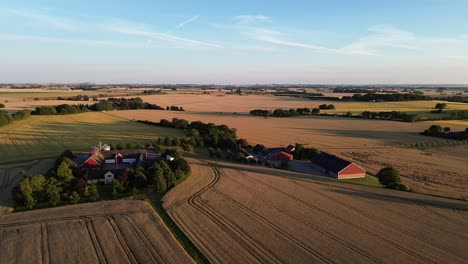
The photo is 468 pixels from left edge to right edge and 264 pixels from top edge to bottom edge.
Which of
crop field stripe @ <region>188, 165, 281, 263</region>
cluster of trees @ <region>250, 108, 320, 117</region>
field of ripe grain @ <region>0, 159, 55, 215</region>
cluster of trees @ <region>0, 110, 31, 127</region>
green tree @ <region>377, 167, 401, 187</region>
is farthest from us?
cluster of trees @ <region>250, 108, 320, 117</region>

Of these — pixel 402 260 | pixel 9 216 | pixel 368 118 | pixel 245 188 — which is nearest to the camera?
pixel 402 260

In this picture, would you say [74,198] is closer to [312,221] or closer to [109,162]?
[109,162]

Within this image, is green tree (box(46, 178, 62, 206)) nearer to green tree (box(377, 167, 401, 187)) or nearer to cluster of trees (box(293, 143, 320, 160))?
cluster of trees (box(293, 143, 320, 160))

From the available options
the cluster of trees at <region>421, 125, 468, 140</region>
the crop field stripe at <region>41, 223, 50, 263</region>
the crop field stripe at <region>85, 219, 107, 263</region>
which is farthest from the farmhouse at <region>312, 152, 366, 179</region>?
the cluster of trees at <region>421, 125, 468, 140</region>

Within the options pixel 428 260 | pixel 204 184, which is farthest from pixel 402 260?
pixel 204 184

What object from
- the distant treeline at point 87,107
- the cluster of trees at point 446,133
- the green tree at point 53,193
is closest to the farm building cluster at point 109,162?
the green tree at point 53,193

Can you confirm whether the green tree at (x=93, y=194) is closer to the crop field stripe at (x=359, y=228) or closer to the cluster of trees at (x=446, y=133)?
the crop field stripe at (x=359, y=228)

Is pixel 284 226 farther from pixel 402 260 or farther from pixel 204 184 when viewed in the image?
pixel 204 184
